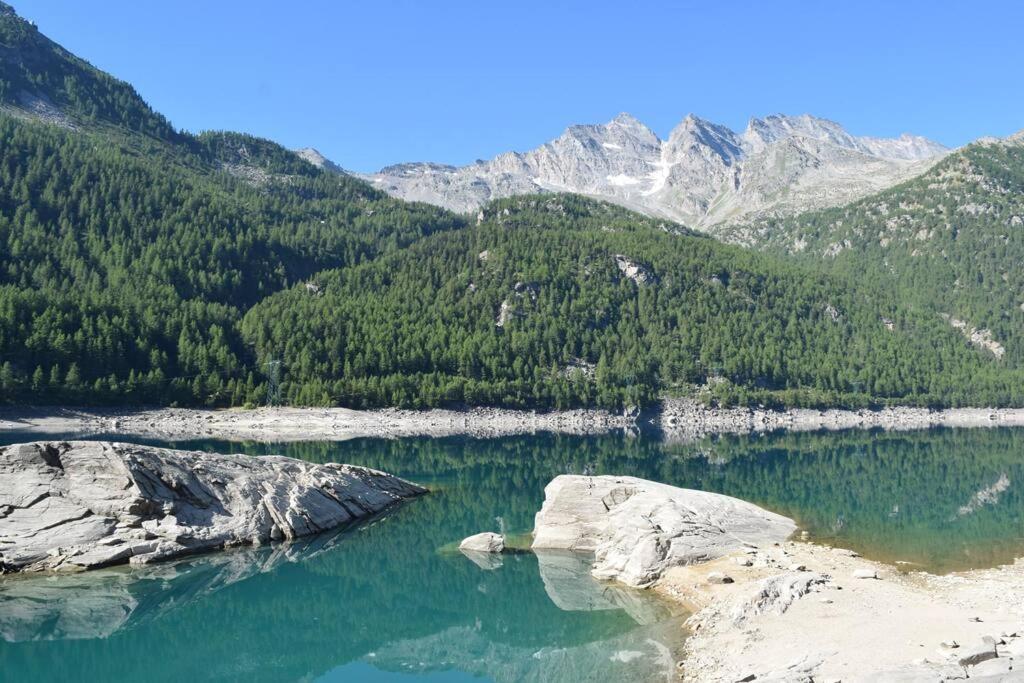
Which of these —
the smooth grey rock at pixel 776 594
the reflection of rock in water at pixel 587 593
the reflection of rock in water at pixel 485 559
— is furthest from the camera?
the reflection of rock in water at pixel 485 559

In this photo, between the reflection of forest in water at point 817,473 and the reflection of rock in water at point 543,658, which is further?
the reflection of forest in water at point 817,473

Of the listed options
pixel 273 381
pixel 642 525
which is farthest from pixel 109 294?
pixel 642 525

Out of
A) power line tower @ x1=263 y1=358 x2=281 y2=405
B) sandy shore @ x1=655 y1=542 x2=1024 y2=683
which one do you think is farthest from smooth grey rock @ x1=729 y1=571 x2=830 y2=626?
power line tower @ x1=263 y1=358 x2=281 y2=405

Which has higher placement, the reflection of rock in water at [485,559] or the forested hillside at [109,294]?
the forested hillside at [109,294]

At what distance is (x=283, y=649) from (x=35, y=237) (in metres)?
164

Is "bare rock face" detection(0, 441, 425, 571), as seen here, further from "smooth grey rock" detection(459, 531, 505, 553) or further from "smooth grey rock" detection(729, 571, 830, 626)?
"smooth grey rock" detection(729, 571, 830, 626)

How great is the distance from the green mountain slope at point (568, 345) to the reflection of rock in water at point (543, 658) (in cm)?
→ 9916

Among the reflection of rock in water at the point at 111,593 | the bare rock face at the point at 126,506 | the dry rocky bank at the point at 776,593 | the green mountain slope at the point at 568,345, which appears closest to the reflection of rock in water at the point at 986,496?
the dry rocky bank at the point at 776,593

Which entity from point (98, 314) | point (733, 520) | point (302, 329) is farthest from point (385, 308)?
point (733, 520)

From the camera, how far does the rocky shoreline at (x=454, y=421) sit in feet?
337

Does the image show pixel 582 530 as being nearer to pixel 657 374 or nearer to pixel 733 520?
pixel 733 520

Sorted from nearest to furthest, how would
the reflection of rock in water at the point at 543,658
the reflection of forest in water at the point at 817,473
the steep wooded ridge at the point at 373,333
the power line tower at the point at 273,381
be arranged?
the reflection of rock in water at the point at 543,658, the reflection of forest in water at the point at 817,473, the steep wooded ridge at the point at 373,333, the power line tower at the point at 273,381

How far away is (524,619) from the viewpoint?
31.1 metres

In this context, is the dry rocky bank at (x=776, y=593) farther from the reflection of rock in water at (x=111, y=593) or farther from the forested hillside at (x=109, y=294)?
the forested hillside at (x=109, y=294)
